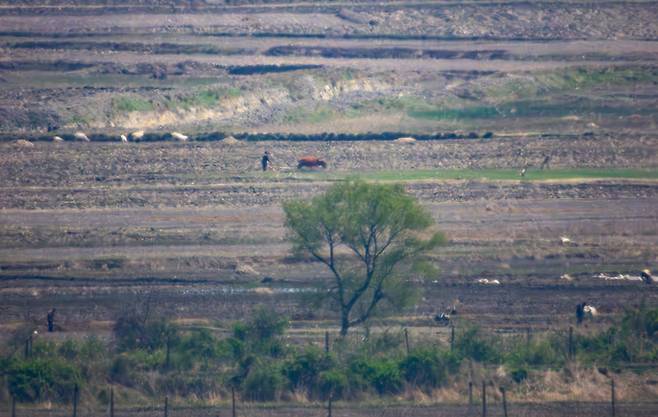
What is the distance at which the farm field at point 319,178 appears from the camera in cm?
2669

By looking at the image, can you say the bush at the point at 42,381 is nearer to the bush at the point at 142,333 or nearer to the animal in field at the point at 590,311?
the bush at the point at 142,333

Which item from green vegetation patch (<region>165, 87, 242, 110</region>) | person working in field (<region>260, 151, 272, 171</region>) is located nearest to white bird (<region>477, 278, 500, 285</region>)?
person working in field (<region>260, 151, 272, 171</region>)

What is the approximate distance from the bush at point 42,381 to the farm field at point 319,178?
0.87 ft

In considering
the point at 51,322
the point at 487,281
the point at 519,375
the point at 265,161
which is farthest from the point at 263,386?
the point at 265,161

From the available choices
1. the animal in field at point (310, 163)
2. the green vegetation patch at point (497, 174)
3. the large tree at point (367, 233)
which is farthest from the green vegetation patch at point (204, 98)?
the large tree at point (367, 233)

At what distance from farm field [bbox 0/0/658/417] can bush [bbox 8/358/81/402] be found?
10.5 inches

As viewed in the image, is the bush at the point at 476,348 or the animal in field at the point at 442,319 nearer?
the bush at the point at 476,348

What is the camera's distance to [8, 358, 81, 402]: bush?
2473cm

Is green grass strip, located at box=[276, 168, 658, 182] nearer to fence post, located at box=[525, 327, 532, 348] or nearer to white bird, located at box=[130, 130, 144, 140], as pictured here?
white bird, located at box=[130, 130, 144, 140]

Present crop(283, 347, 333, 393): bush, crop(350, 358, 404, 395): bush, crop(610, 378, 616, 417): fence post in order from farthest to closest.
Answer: crop(283, 347, 333, 393): bush < crop(350, 358, 404, 395): bush < crop(610, 378, 616, 417): fence post

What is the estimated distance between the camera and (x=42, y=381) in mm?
24828

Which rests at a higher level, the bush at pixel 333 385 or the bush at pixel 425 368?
the bush at pixel 425 368

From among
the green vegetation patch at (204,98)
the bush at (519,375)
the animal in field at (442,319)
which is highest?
the green vegetation patch at (204,98)

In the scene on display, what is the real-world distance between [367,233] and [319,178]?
16.1 metres
